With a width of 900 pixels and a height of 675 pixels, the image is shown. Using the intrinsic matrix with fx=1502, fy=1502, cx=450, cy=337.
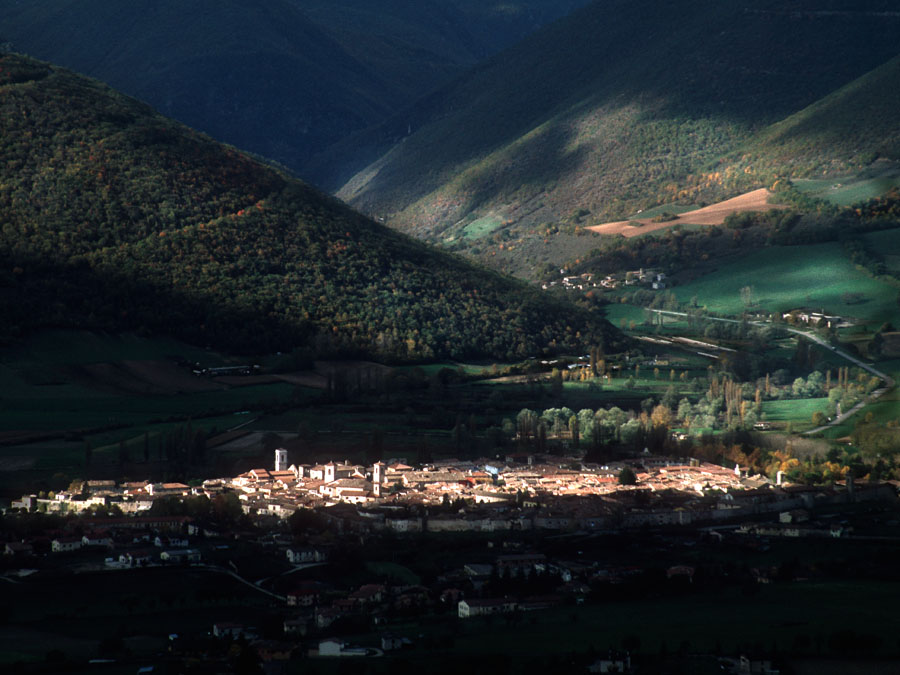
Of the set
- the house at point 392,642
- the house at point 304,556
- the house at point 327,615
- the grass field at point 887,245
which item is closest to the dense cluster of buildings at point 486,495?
the house at point 304,556

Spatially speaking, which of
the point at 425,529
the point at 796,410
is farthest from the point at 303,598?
the point at 796,410

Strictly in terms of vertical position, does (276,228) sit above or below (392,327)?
above

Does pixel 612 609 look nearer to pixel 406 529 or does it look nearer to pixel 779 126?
pixel 406 529

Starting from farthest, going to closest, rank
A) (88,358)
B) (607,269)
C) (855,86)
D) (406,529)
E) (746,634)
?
1. (855,86)
2. (607,269)
3. (88,358)
4. (406,529)
5. (746,634)

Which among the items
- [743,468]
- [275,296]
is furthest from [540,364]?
[743,468]

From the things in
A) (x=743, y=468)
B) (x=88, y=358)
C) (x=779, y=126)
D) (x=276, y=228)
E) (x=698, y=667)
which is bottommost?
(x=698, y=667)

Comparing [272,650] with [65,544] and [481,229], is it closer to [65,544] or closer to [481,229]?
[65,544]
